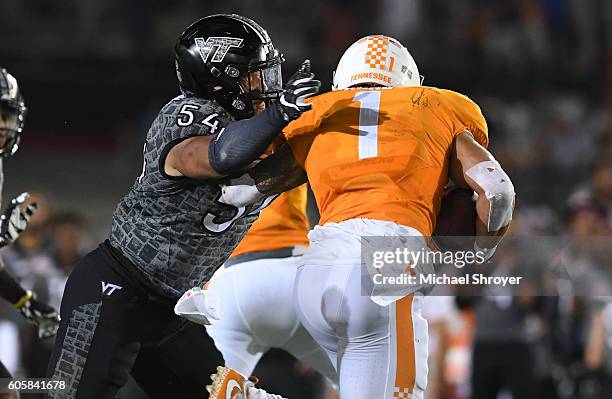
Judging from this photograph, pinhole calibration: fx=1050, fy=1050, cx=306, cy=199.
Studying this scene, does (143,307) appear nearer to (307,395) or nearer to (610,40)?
(307,395)

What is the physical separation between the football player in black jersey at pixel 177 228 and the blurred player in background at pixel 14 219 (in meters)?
0.67

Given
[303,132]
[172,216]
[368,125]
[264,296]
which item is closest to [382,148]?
[368,125]

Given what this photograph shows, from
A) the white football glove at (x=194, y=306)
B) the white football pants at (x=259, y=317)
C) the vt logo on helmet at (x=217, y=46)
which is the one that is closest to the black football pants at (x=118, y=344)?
the white football glove at (x=194, y=306)

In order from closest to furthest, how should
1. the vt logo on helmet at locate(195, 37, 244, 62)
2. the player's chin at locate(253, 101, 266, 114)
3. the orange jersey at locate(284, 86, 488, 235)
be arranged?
the orange jersey at locate(284, 86, 488, 235), the vt logo on helmet at locate(195, 37, 244, 62), the player's chin at locate(253, 101, 266, 114)

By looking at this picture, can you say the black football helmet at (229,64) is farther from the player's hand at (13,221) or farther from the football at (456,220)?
the player's hand at (13,221)

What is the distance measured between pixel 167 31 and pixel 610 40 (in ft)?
14.8

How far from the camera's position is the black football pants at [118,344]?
334 cm

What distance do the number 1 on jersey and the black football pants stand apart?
2.87 feet

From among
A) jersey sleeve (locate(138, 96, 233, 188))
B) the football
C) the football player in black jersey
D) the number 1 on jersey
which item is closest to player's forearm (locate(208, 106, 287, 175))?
the football player in black jersey

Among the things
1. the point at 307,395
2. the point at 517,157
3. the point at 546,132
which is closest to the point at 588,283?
the point at 307,395

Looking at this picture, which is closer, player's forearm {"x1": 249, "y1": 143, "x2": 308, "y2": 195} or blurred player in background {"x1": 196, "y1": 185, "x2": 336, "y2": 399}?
player's forearm {"x1": 249, "y1": 143, "x2": 308, "y2": 195}

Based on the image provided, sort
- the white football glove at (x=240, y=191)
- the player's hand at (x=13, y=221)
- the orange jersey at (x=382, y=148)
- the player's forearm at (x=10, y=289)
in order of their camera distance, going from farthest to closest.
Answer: the player's forearm at (x=10, y=289)
the player's hand at (x=13, y=221)
the white football glove at (x=240, y=191)
the orange jersey at (x=382, y=148)

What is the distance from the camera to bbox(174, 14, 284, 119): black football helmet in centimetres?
353

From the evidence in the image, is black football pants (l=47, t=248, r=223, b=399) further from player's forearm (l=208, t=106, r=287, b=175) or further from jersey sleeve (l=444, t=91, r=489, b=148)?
jersey sleeve (l=444, t=91, r=489, b=148)
